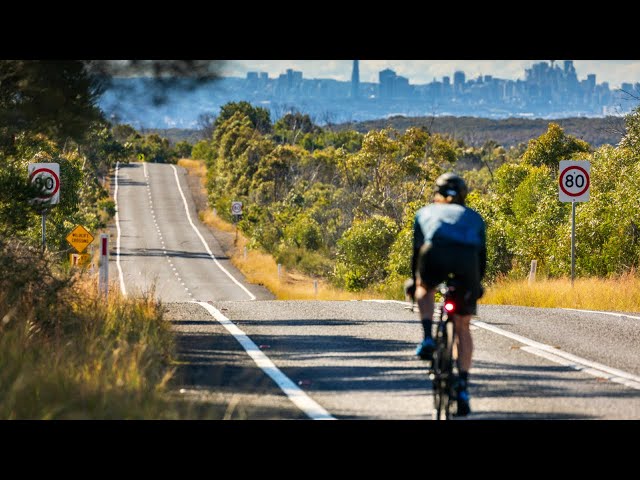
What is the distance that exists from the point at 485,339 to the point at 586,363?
2102 mm

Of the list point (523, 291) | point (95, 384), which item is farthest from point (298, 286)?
point (95, 384)

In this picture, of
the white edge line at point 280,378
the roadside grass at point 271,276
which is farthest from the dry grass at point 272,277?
the white edge line at point 280,378

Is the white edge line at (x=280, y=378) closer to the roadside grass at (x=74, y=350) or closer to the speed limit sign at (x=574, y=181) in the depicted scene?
the roadside grass at (x=74, y=350)

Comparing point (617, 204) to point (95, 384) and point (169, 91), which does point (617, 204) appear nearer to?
point (169, 91)

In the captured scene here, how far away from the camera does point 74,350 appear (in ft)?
36.7

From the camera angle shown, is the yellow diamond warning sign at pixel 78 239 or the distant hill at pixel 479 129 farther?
the distant hill at pixel 479 129

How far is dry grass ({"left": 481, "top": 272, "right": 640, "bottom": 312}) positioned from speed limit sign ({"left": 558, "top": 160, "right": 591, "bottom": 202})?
6.18 feet

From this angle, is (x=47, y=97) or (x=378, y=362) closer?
(x=378, y=362)

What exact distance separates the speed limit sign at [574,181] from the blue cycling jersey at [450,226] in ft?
51.8

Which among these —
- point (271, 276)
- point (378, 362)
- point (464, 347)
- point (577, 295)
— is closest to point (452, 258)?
point (464, 347)

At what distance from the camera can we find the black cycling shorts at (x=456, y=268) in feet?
27.3

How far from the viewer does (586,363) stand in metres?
12.0

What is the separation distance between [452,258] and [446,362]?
86 cm

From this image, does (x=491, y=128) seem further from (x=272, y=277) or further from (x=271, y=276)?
(x=272, y=277)
